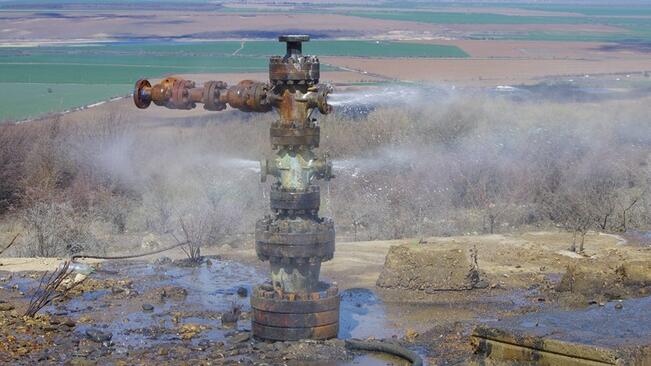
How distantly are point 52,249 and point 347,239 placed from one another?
402 centimetres

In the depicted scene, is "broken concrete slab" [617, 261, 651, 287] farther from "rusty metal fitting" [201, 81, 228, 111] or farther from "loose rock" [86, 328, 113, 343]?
"loose rock" [86, 328, 113, 343]

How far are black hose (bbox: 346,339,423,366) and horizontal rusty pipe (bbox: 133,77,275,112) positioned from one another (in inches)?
79.0

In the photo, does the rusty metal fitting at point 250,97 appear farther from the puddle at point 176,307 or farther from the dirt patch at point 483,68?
the dirt patch at point 483,68

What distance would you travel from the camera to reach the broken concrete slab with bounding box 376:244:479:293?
1193 centimetres

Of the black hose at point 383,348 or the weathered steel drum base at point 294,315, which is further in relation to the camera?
the weathered steel drum base at point 294,315

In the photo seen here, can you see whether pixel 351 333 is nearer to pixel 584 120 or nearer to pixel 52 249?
pixel 52 249

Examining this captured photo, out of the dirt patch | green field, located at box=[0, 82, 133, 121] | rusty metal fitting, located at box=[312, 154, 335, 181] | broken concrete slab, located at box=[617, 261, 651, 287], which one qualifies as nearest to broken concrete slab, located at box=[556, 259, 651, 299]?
broken concrete slab, located at box=[617, 261, 651, 287]

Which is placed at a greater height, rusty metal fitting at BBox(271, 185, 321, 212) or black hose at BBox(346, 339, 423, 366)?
rusty metal fitting at BBox(271, 185, 321, 212)

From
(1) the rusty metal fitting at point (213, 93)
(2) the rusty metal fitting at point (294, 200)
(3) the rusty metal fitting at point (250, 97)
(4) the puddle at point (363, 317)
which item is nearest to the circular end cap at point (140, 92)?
(1) the rusty metal fitting at point (213, 93)

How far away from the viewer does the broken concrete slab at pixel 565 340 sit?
7543mm

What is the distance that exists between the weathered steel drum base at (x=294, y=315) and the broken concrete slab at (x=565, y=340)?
1.73 meters

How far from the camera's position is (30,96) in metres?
38.8

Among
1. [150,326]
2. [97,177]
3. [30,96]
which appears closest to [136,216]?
[97,177]

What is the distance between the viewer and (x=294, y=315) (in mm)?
9633
